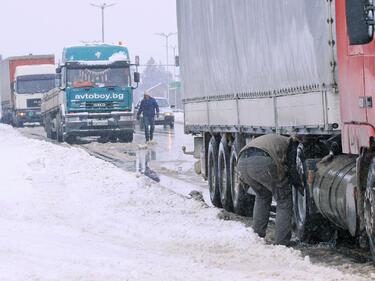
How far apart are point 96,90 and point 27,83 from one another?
20.5 m

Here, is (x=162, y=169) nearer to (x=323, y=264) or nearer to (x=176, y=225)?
(x=176, y=225)

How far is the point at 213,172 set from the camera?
16516 millimetres

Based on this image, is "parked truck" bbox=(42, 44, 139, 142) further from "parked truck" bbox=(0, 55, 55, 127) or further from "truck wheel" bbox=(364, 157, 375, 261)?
"truck wheel" bbox=(364, 157, 375, 261)

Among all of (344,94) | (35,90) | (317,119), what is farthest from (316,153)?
(35,90)

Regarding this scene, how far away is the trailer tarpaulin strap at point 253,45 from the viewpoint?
1080cm

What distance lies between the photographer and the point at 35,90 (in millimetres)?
55906

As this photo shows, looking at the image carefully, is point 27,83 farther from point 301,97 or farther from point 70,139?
point 301,97

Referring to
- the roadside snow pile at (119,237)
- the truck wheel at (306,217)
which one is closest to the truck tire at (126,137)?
the roadside snow pile at (119,237)

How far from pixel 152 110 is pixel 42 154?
12.2 metres

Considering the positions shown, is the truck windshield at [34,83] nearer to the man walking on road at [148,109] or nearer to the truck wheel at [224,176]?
the man walking on road at [148,109]

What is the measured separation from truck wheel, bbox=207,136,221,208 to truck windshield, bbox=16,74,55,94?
124 feet

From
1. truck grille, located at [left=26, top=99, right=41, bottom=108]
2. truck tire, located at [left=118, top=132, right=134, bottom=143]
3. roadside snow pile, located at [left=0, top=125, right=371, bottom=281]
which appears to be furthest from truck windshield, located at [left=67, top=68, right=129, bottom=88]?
truck grille, located at [left=26, top=99, right=41, bottom=108]

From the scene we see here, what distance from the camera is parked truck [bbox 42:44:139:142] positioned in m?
35.6

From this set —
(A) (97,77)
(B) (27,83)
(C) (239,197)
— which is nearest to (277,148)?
(C) (239,197)
